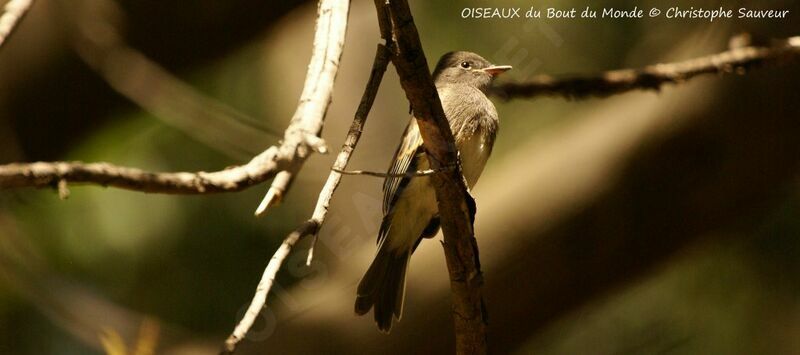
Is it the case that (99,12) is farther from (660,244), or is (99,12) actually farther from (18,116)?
(660,244)

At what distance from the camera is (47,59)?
2.16m

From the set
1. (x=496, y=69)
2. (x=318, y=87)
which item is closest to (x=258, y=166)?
(x=318, y=87)

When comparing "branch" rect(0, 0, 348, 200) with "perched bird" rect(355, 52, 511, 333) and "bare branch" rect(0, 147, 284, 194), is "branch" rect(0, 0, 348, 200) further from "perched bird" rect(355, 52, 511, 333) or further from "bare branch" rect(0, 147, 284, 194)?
"perched bird" rect(355, 52, 511, 333)

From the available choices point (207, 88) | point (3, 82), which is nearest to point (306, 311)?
point (207, 88)

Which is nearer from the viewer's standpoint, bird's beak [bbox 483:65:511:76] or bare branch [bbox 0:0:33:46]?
bare branch [bbox 0:0:33:46]

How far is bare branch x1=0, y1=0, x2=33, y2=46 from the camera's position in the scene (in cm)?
142

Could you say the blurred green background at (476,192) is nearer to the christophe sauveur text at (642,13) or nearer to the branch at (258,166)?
the christophe sauveur text at (642,13)

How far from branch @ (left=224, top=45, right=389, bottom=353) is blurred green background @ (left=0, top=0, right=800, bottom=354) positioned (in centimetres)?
84

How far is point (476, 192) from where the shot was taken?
2.51 meters

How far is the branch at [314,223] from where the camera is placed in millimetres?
1204

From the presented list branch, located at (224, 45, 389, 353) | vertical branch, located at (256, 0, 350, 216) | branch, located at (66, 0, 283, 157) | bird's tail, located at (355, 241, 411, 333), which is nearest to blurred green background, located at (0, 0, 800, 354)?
branch, located at (66, 0, 283, 157)

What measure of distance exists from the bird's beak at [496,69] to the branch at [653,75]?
0.15 m

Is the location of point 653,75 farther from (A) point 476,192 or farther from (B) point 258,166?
(B) point 258,166

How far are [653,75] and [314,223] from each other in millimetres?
1347
